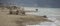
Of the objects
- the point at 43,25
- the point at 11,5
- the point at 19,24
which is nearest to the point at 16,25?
the point at 19,24

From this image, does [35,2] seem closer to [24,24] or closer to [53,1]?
[53,1]

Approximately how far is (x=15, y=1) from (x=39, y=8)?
0.60m

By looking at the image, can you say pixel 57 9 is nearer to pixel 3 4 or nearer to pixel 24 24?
pixel 3 4

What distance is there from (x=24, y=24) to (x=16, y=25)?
0.39 ft

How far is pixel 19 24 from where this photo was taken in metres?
1.50

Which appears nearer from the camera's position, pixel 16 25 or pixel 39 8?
pixel 16 25

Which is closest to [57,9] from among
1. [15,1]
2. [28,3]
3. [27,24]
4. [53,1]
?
[53,1]

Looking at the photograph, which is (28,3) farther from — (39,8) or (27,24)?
(27,24)

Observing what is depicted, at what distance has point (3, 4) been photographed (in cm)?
287

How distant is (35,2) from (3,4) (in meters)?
0.77

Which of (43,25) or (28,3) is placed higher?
(28,3)

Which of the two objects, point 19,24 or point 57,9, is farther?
point 57,9

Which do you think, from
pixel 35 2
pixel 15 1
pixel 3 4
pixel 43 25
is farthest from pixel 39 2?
pixel 43 25

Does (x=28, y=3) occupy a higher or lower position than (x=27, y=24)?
higher
